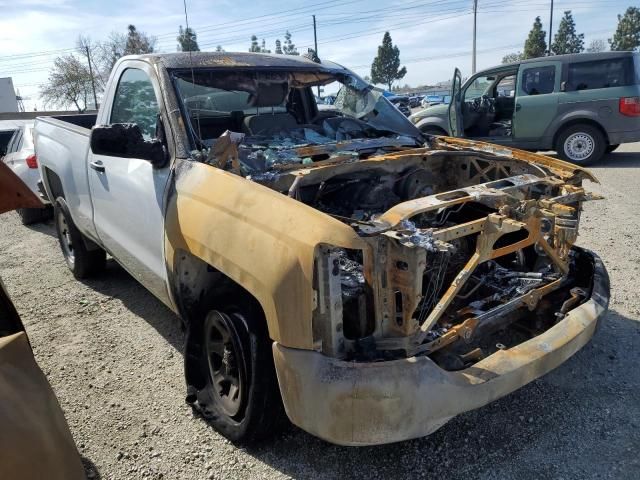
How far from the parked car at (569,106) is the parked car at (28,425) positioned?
340 inches

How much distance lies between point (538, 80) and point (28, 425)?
1080 cm

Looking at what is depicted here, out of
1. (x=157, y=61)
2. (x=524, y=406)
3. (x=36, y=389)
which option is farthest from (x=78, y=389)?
(x=524, y=406)

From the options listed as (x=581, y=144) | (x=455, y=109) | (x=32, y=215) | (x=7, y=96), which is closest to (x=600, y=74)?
(x=581, y=144)

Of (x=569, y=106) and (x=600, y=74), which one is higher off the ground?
(x=600, y=74)

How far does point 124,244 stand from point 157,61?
4.07ft

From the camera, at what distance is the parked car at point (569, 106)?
961 cm

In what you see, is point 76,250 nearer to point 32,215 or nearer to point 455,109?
point 32,215

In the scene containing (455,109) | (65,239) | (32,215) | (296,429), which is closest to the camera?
(296,429)

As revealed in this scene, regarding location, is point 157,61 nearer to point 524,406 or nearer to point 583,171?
point 583,171

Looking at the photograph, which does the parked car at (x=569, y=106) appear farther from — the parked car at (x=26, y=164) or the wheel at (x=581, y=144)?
the parked car at (x=26, y=164)

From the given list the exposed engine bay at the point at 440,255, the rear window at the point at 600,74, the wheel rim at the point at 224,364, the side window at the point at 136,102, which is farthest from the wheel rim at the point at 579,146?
the wheel rim at the point at 224,364

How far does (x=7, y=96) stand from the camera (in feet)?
158

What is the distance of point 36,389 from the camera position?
1623mm

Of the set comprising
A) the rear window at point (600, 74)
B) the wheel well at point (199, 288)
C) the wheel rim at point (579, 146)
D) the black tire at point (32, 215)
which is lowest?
the black tire at point (32, 215)
